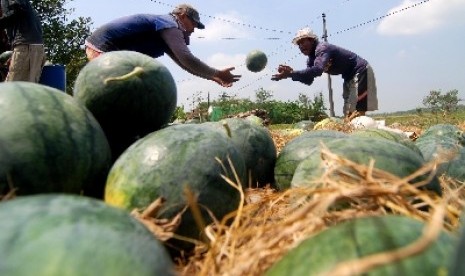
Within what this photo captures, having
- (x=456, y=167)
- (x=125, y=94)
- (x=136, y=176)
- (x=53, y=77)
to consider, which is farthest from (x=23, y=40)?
(x=136, y=176)

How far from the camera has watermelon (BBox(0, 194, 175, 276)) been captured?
3.52 feet

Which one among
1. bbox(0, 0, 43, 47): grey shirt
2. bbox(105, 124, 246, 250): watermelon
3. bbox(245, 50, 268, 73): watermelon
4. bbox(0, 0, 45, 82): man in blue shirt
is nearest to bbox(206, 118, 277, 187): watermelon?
bbox(105, 124, 246, 250): watermelon

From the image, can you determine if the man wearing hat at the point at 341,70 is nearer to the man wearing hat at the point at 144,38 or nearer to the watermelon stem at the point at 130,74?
the man wearing hat at the point at 144,38

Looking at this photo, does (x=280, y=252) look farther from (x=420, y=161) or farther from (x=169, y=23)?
(x=169, y=23)

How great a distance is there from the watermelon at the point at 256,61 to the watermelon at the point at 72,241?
1134cm

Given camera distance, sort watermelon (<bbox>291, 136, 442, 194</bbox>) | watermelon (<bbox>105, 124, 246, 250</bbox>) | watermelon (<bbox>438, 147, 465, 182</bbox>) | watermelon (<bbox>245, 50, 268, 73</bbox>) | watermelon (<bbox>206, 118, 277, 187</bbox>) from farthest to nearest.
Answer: watermelon (<bbox>245, 50, 268, 73</bbox>)
watermelon (<bbox>438, 147, 465, 182</bbox>)
watermelon (<bbox>206, 118, 277, 187</bbox>)
watermelon (<bbox>291, 136, 442, 194</bbox>)
watermelon (<bbox>105, 124, 246, 250</bbox>)

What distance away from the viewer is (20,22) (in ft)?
25.3

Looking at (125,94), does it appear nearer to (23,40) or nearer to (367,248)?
(367,248)

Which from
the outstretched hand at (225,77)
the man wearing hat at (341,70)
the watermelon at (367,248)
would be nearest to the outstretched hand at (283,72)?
the man wearing hat at (341,70)

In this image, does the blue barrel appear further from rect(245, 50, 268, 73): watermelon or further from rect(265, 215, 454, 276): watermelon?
rect(265, 215, 454, 276): watermelon

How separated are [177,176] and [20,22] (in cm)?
672

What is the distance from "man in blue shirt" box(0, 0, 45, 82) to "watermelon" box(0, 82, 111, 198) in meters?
6.08

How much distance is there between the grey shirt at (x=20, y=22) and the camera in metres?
7.54

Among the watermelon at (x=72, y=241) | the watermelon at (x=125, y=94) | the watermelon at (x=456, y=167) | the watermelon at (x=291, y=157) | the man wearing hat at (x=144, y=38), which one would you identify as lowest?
the watermelon at (x=456, y=167)
